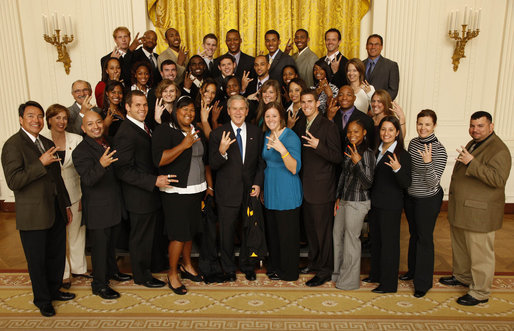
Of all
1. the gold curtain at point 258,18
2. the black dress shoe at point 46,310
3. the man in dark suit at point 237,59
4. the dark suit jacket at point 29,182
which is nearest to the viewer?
the dark suit jacket at point 29,182

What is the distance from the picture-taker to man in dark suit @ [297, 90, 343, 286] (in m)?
3.72

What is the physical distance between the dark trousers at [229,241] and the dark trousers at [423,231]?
159cm

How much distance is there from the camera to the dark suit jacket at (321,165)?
12.2 feet

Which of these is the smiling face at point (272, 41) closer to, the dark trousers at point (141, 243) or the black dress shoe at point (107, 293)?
the dark trousers at point (141, 243)

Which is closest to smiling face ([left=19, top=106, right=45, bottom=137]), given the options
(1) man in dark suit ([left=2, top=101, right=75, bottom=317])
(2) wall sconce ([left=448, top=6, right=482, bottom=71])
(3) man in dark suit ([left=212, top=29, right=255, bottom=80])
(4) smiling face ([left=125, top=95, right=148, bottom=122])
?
(1) man in dark suit ([left=2, top=101, right=75, bottom=317])

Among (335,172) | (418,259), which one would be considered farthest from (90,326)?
(418,259)

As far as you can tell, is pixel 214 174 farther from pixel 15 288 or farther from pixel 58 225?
pixel 15 288

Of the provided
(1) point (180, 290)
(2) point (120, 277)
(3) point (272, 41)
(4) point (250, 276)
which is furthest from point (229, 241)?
(3) point (272, 41)

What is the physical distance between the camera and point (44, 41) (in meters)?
6.30

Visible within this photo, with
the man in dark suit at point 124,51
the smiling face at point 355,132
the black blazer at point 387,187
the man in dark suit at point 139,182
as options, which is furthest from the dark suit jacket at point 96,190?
the black blazer at point 387,187

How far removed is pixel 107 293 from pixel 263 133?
2.11m

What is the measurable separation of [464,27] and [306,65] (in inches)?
96.6

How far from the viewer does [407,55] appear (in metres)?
6.06

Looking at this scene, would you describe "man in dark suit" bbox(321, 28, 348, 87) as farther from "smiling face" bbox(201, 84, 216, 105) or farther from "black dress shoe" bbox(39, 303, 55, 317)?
"black dress shoe" bbox(39, 303, 55, 317)
